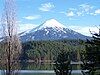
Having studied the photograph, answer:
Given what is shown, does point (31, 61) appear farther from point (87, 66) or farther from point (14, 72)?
point (87, 66)

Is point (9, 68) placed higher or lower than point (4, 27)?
lower

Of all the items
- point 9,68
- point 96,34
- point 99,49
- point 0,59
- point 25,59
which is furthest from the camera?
point 25,59

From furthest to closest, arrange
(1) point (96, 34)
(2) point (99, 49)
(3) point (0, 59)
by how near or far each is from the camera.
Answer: (3) point (0, 59)
(1) point (96, 34)
(2) point (99, 49)

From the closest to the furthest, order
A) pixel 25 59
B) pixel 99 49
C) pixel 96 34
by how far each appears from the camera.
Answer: pixel 99 49 < pixel 96 34 < pixel 25 59

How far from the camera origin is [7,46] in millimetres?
23234

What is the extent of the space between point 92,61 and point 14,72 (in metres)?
13.1

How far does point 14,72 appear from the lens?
914 inches

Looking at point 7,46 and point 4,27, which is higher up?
point 4,27

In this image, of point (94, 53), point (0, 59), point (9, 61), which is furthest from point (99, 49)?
point (0, 59)

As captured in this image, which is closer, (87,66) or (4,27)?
(87,66)

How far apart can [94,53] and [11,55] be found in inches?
522

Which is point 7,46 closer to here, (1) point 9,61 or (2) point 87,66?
(1) point 9,61

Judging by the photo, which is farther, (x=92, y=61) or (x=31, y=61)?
(x=31, y=61)

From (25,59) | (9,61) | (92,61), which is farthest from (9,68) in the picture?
(25,59)
